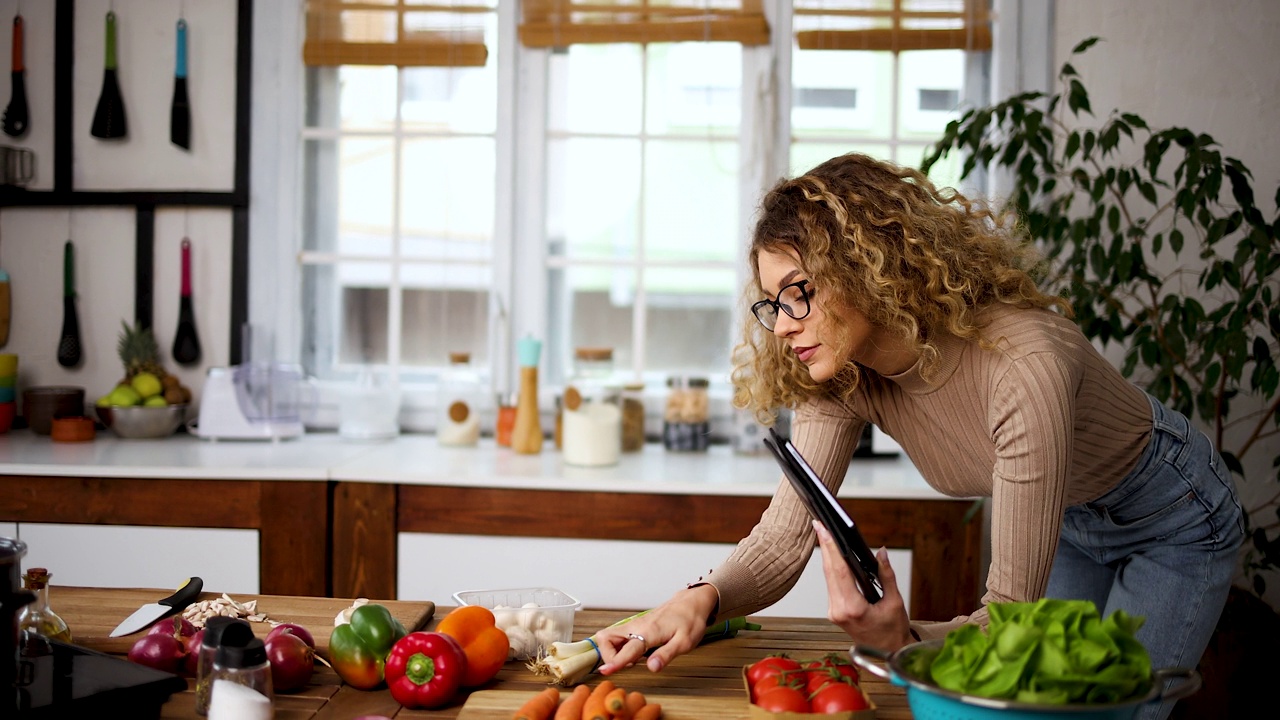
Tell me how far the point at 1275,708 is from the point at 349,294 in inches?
111

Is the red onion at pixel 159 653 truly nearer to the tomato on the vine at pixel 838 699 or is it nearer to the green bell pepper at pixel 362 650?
the green bell pepper at pixel 362 650

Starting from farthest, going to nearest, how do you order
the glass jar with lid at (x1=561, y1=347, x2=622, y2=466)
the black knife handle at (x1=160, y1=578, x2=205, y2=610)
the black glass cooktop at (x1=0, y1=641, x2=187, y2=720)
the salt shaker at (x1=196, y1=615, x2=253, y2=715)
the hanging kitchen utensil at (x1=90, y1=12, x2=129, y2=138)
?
1. the hanging kitchen utensil at (x1=90, y1=12, x2=129, y2=138)
2. the glass jar with lid at (x1=561, y1=347, x2=622, y2=466)
3. the black knife handle at (x1=160, y1=578, x2=205, y2=610)
4. the salt shaker at (x1=196, y1=615, x2=253, y2=715)
5. the black glass cooktop at (x1=0, y1=641, x2=187, y2=720)

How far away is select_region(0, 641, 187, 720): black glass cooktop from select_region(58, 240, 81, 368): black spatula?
2.31 meters

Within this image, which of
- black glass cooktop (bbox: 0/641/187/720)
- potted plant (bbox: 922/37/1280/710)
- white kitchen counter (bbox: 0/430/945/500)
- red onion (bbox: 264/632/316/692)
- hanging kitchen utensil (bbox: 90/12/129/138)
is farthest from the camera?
hanging kitchen utensil (bbox: 90/12/129/138)

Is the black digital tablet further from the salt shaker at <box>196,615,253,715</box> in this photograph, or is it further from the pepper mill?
the pepper mill

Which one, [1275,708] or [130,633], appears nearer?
[130,633]

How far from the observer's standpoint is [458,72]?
10.8 feet

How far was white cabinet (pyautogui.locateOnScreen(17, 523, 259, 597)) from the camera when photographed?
2623mm

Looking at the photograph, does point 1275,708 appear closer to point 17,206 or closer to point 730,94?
point 730,94

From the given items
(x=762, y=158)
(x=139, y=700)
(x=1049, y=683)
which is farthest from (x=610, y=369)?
(x=1049, y=683)

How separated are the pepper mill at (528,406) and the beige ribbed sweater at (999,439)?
4.52 feet

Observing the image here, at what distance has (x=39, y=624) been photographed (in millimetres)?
1328

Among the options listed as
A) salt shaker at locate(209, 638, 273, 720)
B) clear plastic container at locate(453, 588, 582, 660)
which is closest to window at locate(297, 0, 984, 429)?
clear plastic container at locate(453, 588, 582, 660)

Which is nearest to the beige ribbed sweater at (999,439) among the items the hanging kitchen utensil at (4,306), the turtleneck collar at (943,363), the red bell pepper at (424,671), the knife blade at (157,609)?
the turtleneck collar at (943,363)
